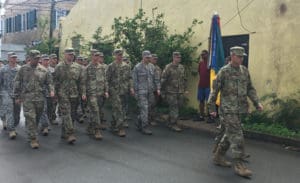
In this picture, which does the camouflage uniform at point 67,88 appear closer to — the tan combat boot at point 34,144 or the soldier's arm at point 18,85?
the tan combat boot at point 34,144

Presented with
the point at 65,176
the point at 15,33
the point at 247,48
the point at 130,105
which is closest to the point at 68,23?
the point at 130,105

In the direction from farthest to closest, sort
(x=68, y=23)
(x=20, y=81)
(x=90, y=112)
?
(x=68, y=23), (x=90, y=112), (x=20, y=81)

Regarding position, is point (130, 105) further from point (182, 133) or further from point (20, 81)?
point (20, 81)

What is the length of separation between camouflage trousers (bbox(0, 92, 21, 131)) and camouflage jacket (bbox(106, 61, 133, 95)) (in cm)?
223

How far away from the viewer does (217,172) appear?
6.79m

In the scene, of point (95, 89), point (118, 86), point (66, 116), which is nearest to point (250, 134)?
point (118, 86)

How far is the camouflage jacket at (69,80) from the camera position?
9180mm

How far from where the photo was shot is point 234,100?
6723mm

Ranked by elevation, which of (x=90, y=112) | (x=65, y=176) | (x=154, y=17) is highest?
(x=154, y=17)

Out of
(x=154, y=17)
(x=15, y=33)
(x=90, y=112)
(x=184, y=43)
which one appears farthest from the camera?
(x=15, y=33)

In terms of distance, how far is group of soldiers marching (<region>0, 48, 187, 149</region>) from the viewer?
8594 millimetres

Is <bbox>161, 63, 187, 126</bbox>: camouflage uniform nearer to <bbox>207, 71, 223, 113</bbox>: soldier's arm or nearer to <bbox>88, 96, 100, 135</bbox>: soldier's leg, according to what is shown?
<bbox>88, 96, 100, 135</bbox>: soldier's leg

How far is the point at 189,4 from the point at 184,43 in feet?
4.32

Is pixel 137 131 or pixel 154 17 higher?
pixel 154 17
